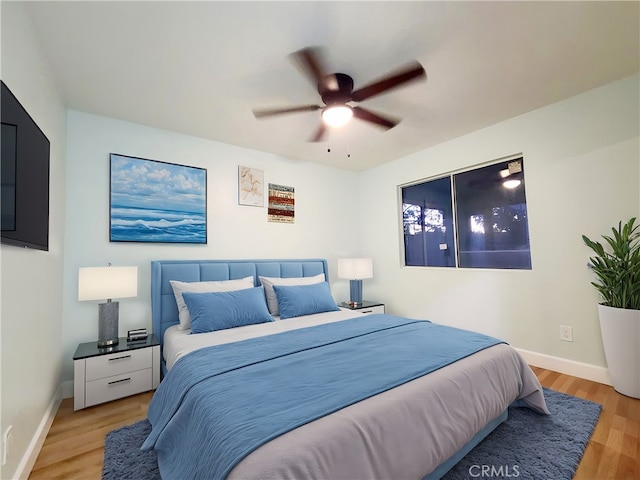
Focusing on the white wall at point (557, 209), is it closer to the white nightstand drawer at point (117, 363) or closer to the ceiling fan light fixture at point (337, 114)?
the ceiling fan light fixture at point (337, 114)

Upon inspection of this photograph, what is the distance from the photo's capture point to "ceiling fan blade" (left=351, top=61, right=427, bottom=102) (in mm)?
1787

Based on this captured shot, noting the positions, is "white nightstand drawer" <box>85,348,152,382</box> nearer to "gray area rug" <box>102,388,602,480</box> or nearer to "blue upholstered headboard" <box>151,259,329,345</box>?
"blue upholstered headboard" <box>151,259,329,345</box>

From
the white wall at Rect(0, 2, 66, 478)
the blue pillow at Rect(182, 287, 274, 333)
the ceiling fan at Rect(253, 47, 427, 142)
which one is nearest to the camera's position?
the white wall at Rect(0, 2, 66, 478)

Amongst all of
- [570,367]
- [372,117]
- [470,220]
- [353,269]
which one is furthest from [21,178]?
[570,367]

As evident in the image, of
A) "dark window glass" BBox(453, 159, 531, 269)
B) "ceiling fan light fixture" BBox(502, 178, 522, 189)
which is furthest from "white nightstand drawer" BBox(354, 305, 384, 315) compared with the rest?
"ceiling fan light fixture" BBox(502, 178, 522, 189)

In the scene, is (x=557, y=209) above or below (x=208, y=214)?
below

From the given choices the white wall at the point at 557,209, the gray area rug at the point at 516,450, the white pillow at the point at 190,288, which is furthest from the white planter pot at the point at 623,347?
the white pillow at the point at 190,288

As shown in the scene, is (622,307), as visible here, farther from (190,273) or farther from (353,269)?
(190,273)

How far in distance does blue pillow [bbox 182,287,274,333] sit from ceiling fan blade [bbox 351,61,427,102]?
201 centimetres

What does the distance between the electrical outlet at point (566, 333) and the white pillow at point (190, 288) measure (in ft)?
10.2

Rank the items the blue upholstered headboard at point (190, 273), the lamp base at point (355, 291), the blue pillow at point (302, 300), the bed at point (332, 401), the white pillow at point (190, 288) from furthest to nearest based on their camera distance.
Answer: the lamp base at point (355, 291) < the blue pillow at point (302, 300) < the blue upholstered headboard at point (190, 273) < the white pillow at point (190, 288) < the bed at point (332, 401)

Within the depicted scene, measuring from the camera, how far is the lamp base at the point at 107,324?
251cm

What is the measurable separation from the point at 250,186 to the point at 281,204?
49cm

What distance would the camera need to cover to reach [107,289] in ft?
8.00
